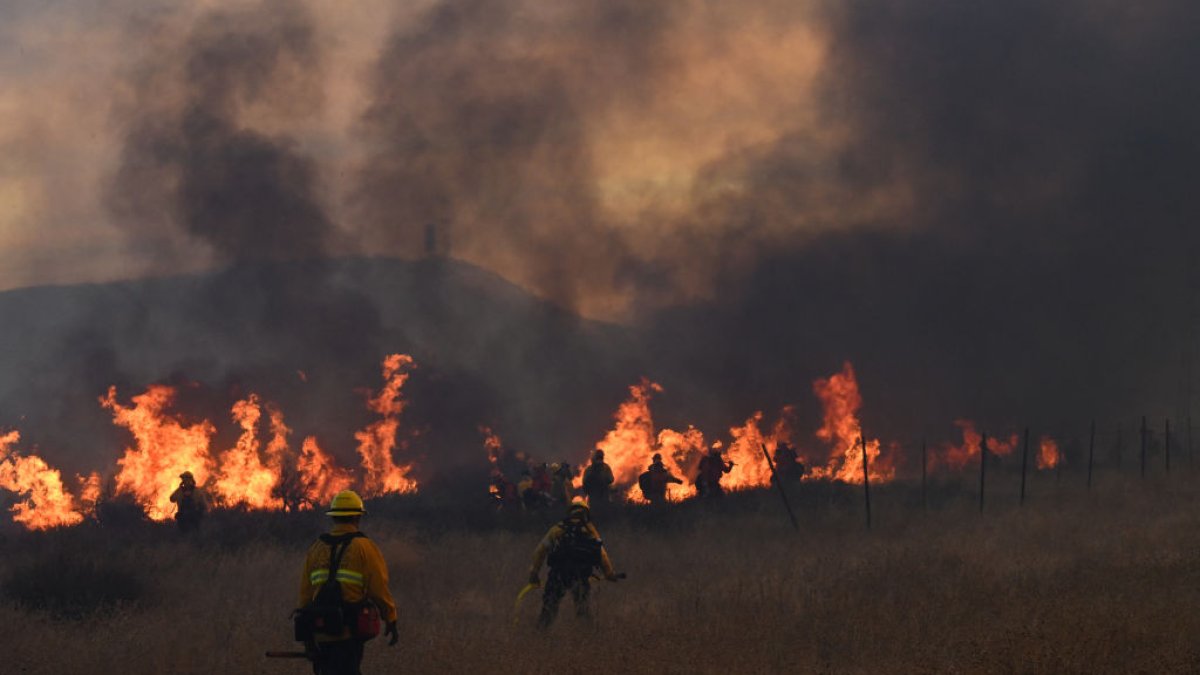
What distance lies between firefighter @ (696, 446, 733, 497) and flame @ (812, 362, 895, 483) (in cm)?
1151

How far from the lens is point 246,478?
91.3 ft

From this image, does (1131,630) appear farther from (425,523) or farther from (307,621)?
(425,523)

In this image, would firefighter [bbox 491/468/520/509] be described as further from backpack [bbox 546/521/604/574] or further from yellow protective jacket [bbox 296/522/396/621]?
yellow protective jacket [bbox 296/522/396/621]

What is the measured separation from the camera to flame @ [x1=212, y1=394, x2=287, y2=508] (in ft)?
88.2

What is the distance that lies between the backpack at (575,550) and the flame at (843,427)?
24120 mm

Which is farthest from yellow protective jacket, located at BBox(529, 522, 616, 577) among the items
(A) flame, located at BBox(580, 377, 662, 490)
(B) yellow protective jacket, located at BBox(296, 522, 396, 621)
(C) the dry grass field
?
(A) flame, located at BBox(580, 377, 662, 490)

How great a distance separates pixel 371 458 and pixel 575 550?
23.1 meters

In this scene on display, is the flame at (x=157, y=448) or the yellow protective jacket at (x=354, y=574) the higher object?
the flame at (x=157, y=448)

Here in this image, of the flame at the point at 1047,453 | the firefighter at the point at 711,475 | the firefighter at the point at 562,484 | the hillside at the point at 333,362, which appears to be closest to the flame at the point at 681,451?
the hillside at the point at 333,362

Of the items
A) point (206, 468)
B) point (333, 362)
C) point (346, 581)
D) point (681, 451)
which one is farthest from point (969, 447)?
point (346, 581)

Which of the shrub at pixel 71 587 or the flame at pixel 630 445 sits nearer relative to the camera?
the shrub at pixel 71 587

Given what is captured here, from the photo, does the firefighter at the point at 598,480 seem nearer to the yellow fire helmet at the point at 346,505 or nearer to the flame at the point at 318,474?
the flame at the point at 318,474

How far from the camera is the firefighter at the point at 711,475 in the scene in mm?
24141

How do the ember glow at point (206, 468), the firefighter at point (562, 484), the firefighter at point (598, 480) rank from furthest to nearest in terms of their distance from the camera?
1. the ember glow at point (206, 468)
2. the firefighter at point (598, 480)
3. the firefighter at point (562, 484)
